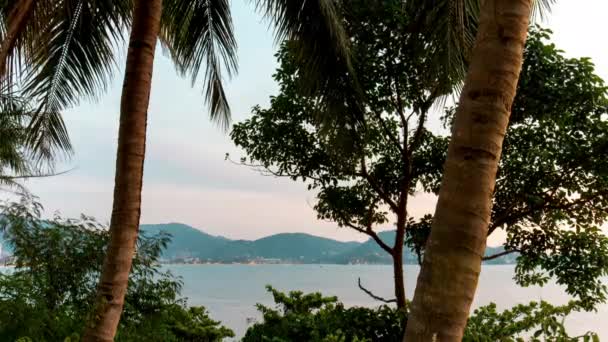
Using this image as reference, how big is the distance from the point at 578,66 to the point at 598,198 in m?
1.76

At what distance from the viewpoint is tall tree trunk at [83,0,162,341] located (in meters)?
3.63

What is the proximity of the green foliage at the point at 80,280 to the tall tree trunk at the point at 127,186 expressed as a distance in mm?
2506

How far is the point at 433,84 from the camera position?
6.73 metres

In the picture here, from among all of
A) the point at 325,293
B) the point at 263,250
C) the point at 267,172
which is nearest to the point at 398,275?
the point at 267,172

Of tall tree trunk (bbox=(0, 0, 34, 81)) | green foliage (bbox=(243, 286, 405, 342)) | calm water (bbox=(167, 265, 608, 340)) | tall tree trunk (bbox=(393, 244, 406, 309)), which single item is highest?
tall tree trunk (bbox=(0, 0, 34, 81))

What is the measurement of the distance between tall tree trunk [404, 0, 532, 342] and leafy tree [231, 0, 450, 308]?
5.32 meters

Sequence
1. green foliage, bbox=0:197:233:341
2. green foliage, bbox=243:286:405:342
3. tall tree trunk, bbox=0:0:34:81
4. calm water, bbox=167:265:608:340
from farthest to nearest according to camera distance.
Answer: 1. calm water, bbox=167:265:608:340
2. green foliage, bbox=0:197:233:341
3. green foliage, bbox=243:286:405:342
4. tall tree trunk, bbox=0:0:34:81

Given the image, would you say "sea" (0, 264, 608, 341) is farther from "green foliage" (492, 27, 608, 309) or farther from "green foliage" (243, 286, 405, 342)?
"green foliage" (243, 286, 405, 342)

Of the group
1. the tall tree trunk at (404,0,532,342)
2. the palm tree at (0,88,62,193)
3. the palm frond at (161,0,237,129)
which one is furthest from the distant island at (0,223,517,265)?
the tall tree trunk at (404,0,532,342)

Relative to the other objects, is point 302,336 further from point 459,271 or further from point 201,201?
point 201,201

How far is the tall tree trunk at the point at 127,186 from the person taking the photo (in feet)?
11.9

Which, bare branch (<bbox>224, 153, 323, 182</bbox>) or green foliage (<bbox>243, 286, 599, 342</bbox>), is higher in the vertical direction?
bare branch (<bbox>224, 153, 323, 182</bbox>)

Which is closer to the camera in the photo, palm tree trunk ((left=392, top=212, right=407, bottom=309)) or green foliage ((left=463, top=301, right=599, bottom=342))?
green foliage ((left=463, top=301, right=599, bottom=342))

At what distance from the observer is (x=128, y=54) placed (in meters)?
3.88
